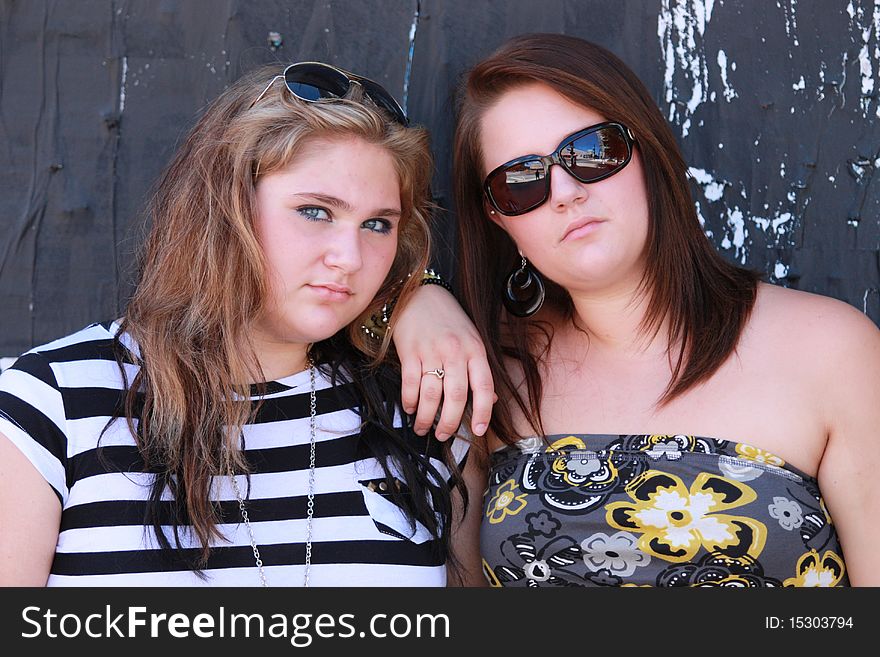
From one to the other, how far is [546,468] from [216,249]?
0.87 meters

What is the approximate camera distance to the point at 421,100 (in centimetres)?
259

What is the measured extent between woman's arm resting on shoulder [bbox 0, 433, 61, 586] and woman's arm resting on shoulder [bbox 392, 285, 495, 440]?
77 cm

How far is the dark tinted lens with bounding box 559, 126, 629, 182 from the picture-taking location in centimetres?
202

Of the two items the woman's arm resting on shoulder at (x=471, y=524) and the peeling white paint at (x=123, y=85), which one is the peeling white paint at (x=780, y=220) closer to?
the woman's arm resting on shoulder at (x=471, y=524)

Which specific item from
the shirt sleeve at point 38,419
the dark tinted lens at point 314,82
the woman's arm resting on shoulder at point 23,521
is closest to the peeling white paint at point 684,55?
the dark tinted lens at point 314,82

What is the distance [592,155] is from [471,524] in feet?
3.03

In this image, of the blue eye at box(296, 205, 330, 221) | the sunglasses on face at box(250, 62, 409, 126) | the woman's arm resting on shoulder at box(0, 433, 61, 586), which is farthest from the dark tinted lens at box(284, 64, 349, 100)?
the woman's arm resting on shoulder at box(0, 433, 61, 586)

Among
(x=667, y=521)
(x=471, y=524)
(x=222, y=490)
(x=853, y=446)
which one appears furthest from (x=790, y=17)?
(x=222, y=490)

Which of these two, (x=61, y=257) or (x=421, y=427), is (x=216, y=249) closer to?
(x=421, y=427)

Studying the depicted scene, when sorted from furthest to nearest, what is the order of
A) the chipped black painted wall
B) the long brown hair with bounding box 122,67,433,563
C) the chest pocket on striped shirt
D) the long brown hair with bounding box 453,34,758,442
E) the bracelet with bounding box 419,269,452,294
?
the chipped black painted wall < the bracelet with bounding box 419,269,452,294 < the long brown hair with bounding box 453,34,758,442 < the chest pocket on striped shirt < the long brown hair with bounding box 122,67,433,563

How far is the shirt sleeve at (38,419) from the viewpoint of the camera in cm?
172

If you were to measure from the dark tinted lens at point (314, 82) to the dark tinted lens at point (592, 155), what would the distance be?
519 mm

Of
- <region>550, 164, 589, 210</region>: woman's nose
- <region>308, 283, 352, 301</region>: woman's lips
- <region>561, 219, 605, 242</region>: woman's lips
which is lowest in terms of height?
<region>308, 283, 352, 301</region>: woman's lips

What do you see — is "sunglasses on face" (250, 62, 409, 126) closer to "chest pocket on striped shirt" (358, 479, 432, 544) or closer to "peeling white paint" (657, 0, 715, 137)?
"chest pocket on striped shirt" (358, 479, 432, 544)
